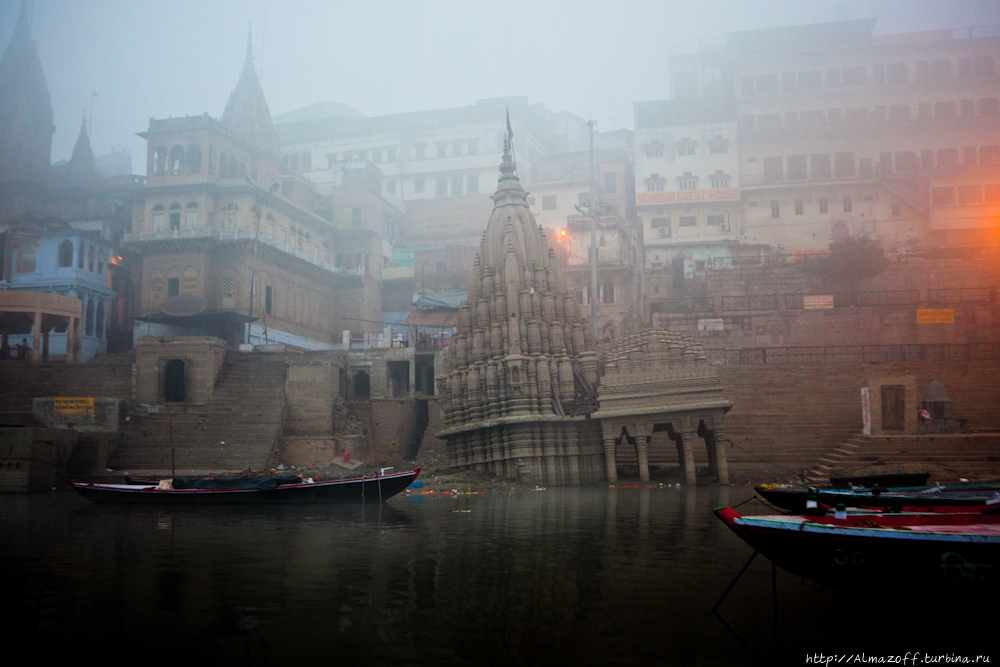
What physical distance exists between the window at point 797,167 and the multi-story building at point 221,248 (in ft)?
113

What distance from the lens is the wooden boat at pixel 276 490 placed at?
20766mm

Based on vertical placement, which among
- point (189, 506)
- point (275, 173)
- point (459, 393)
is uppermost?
point (275, 173)

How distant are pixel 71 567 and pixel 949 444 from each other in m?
24.1

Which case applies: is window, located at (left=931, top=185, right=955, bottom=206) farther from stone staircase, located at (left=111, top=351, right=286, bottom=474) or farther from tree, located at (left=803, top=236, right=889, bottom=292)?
stone staircase, located at (left=111, top=351, right=286, bottom=474)

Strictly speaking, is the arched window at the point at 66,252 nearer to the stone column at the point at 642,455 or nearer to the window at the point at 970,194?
the stone column at the point at 642,455

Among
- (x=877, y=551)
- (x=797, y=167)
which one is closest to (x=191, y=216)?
(x=797, y=167)

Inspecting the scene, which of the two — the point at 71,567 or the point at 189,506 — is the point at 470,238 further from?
the point at 71,567

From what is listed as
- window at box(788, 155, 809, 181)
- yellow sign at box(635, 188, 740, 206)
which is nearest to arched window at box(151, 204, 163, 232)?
yellow sign at box(635, 188, 740, 206)

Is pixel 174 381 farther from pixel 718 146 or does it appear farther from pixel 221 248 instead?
pixel 718 146

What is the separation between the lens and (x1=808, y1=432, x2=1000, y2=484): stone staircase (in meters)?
23.2

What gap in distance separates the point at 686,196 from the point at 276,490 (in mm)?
43989

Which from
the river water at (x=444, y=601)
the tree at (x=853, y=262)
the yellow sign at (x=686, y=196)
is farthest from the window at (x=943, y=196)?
the river water at (x=444, y=601)

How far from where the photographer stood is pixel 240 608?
Answer: 8.28 meters

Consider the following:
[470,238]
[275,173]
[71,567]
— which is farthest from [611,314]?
[71,567]
